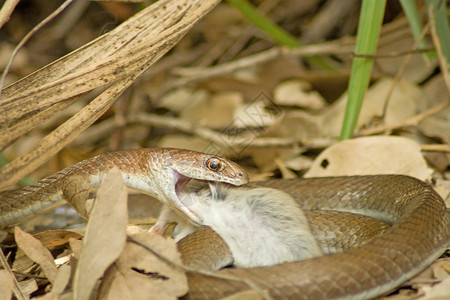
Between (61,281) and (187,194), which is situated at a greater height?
(187,194)

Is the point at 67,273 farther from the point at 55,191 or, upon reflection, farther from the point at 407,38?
the point at 407,38

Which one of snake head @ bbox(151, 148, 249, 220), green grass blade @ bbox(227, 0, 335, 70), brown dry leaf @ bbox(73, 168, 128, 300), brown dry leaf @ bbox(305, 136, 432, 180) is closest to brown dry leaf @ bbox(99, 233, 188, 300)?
brown dry leaf @ bbox(73, 168, 128, 300)

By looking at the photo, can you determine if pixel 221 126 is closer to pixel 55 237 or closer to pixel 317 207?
pixel 317 207

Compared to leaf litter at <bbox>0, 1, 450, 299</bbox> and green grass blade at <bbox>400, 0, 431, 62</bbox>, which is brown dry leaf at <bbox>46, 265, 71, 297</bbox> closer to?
leaf litter at <bbox>0, 1, 450, 299</bbox>

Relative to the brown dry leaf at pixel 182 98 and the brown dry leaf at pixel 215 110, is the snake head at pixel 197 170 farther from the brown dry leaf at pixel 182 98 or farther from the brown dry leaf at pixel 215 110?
the brown dry leaf at pixel 182 98

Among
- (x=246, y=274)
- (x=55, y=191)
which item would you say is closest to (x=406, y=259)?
(x=246, y=274)

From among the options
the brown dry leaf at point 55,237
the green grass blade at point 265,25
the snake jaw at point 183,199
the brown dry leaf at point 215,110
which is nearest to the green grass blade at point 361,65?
the green grass blade at point 265,25

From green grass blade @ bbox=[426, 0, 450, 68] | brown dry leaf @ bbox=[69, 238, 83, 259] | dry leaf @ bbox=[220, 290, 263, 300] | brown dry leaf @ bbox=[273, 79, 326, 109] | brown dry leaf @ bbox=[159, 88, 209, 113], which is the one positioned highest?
brown dry leaf @ bbox=[159, 88, 209, 113]

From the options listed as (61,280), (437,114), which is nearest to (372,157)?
(437,114)
